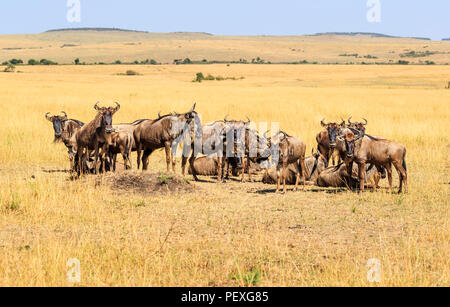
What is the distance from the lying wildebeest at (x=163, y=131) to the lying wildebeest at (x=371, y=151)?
445 centimetres

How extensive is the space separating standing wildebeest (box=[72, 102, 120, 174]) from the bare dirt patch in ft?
4.42

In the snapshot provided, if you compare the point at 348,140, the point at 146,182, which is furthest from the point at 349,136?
the point at 146,182

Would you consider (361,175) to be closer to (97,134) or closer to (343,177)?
(343,177)

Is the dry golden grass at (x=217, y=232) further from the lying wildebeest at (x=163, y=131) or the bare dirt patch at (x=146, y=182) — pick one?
the lying wildebeest at (x=163, y=131)

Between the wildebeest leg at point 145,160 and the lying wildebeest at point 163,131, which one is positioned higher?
the lying wildebeest at point 163,131

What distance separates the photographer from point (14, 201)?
11773 mm

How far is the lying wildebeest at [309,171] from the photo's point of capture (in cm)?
1614

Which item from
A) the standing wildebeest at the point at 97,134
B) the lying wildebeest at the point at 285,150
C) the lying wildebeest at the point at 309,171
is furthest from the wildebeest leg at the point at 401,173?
the standing wildebeest at the point at 97,134

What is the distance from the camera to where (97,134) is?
15.7 metres

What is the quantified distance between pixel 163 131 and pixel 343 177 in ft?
16.5

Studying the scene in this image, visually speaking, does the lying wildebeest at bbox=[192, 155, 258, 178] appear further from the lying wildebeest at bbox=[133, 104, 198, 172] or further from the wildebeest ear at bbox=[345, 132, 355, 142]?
the wildebeest ear at bbox=[345, 132, 355, 142]
